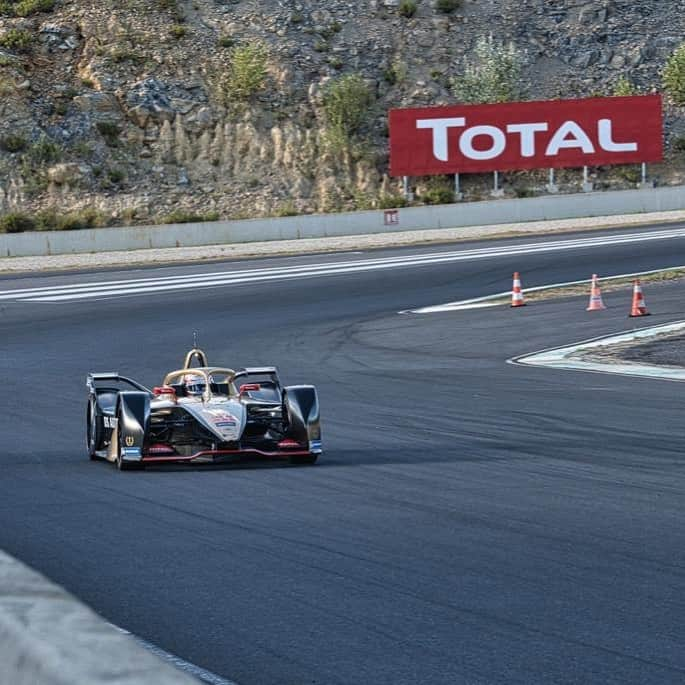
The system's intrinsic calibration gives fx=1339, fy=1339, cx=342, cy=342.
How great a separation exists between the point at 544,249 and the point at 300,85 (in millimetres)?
25616

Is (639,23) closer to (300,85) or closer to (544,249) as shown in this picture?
(300,85)

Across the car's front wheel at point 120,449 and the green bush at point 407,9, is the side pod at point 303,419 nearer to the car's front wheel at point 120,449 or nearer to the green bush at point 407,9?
the car's front wheel at point 120,449

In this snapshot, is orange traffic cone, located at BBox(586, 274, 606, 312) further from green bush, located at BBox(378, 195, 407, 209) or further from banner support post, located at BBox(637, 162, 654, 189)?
banner support post, located at BBox(637, 162, 654, 189)

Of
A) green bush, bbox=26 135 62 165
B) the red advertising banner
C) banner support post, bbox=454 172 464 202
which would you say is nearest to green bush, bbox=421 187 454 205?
banner support post, bbox=454 172 464 202

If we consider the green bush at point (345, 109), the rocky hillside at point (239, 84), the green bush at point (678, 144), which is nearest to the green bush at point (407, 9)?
the rocky hillside at point (239, 84)

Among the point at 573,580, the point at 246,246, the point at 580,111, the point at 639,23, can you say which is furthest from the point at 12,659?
the point at 639,23

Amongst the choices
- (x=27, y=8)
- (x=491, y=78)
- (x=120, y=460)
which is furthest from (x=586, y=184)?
(x=120, y=460)

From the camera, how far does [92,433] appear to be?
11922mm

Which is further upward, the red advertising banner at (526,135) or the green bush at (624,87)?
the green bush at (624,87)

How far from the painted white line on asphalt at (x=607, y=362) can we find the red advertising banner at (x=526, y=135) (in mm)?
30359

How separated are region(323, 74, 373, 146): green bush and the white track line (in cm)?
1875

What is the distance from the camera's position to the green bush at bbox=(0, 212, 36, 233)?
49.2 metres

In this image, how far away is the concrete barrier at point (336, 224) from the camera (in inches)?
1684

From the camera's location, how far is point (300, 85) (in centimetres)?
5997
